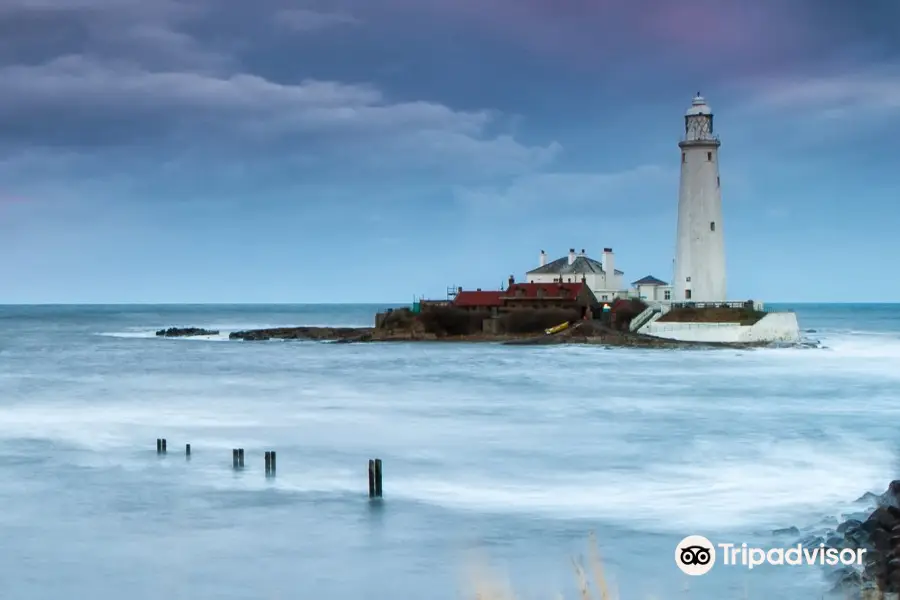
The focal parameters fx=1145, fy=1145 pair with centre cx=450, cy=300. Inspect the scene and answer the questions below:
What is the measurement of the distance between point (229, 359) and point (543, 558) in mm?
32785

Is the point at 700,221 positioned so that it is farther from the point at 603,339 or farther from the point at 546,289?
the point at 546,289

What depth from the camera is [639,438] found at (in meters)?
20.1

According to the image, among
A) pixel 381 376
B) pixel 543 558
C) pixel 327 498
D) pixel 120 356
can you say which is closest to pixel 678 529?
pixel 543 558

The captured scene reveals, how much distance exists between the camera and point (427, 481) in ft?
51.2

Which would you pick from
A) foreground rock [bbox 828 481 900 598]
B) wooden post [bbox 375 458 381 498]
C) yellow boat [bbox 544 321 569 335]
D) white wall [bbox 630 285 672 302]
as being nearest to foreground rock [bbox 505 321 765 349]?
yellow boat [bbox 544 321 569 335]

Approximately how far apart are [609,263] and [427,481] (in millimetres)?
35903

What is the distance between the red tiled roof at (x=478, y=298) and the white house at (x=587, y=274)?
8.43ft

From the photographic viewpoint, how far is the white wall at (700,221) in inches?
1663

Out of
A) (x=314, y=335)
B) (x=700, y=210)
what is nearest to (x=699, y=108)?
(x=700, y=210)

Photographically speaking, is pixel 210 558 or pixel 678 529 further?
pixel 678 529

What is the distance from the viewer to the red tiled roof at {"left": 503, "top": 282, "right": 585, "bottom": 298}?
1841 inches

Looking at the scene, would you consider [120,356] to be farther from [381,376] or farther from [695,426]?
[695,426]

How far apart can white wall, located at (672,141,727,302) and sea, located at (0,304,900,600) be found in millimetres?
10049

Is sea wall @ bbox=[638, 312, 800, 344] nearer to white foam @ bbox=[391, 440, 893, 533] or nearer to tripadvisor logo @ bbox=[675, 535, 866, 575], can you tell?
white foam @ bbox=[391, 440, 893, 533]
